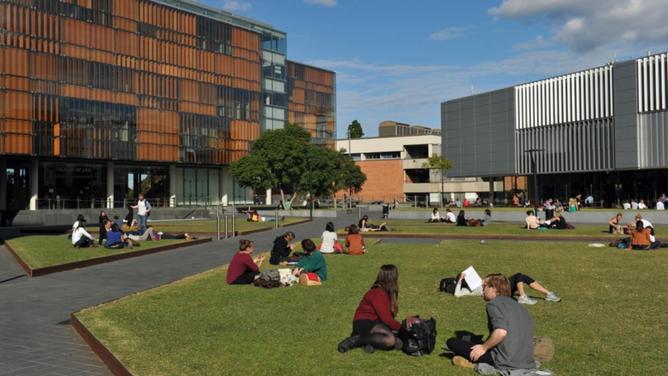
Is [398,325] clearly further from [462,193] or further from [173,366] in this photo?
[462,193]

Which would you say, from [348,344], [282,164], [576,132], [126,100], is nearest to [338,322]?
[348,344]

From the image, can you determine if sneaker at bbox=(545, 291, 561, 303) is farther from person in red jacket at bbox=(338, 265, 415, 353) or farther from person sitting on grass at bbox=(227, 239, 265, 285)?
person sitting on grass at bbox=(227, 239, 265, 285)

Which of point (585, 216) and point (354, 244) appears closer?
point (354, 244)

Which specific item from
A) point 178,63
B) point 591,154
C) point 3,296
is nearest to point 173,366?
point 3,296

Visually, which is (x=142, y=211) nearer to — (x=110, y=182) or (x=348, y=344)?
(x=348, y=344)

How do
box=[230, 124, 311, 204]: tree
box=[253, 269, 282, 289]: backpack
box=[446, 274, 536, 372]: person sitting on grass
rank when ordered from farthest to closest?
box=[230, 124, 311, 204]: tree < box=[253, 269, 282, 289]: backpack < box=[446, 274, 536, 372]: person sitting on grass

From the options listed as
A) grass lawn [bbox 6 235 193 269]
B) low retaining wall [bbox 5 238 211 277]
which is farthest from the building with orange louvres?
low retaining wall [bbox 5 238 211 277]

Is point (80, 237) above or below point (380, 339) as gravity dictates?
above

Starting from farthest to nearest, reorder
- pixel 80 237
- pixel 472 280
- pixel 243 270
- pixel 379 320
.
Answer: pixel 80 237 → pixel 243 270 → pixel 472 280 → pixel 379 320

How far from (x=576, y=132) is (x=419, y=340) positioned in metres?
66.7

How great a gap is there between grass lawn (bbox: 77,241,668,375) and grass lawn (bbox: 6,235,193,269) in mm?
5675

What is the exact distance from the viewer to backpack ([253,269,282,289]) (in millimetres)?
13312

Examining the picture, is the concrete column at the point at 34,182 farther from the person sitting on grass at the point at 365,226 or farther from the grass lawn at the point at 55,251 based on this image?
the person sitting on grass at the point at 365,226

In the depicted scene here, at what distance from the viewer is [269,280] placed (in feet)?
43.7
